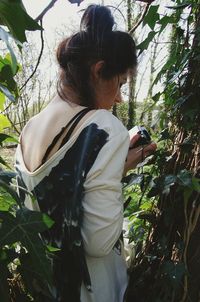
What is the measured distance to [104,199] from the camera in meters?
0.77

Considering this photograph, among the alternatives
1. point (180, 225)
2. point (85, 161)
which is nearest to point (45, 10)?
point (85, 161)

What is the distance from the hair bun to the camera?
86 cm

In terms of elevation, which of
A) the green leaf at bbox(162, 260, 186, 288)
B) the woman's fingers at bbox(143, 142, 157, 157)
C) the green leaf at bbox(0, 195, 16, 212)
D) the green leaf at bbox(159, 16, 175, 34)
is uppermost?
the green leaf at bbox(159, 16, 175, 34)

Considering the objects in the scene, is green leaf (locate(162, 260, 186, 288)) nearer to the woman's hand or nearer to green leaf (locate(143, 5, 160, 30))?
the woman's hand

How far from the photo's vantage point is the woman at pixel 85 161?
771mm

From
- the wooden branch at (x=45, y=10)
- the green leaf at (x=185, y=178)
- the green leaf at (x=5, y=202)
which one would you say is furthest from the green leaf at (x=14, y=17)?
the green leaf at (x=185, y=178)

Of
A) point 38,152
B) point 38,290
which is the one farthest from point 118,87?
point 38,290

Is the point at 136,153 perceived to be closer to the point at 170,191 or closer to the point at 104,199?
the point at 170,191

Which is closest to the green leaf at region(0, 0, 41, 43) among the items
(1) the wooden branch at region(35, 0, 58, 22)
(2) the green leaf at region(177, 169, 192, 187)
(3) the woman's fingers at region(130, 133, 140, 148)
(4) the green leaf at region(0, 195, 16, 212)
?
(1) the wooden branch at region(35, 0, 58, 22)

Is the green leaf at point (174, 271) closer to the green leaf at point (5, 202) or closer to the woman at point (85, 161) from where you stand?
the woman at point (85, 161)

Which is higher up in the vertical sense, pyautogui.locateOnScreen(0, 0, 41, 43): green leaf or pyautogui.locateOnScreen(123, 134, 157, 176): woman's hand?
pyautogui.locateOnScreen(0, 0, 41, 43): green leaf

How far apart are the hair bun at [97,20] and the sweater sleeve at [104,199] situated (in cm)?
26

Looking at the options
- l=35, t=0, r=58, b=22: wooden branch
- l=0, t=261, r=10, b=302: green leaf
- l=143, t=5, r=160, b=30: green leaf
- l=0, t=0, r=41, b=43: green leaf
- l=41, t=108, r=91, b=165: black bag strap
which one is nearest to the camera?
l=0, t=0, r=41, b=43: green leaf

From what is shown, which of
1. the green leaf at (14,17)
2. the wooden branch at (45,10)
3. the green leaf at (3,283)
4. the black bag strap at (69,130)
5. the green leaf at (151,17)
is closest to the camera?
the green leaf at (14,17)
